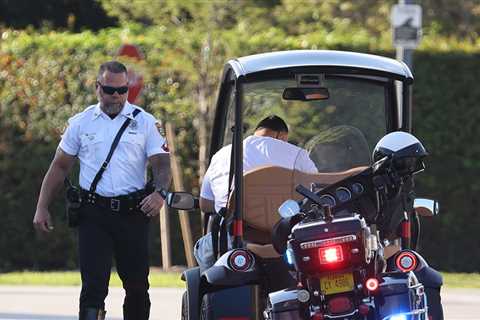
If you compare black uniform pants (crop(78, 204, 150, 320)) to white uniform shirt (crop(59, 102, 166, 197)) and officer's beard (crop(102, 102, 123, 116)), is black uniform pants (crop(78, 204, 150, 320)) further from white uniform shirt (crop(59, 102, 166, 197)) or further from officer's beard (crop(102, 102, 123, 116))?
officer's beard (crop(102, 102, 123, 116))

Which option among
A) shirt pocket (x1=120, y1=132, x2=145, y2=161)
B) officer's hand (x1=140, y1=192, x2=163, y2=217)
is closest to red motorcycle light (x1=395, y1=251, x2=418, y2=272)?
officer's hand (x1=140, y1=192, x2=163, y2=217)

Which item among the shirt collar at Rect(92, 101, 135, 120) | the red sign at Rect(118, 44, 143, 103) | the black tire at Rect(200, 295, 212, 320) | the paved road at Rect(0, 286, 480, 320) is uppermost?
the red sign at Rect(118, 44, 143, 103)

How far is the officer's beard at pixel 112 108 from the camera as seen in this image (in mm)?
8359

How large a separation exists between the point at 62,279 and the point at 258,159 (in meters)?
8.80

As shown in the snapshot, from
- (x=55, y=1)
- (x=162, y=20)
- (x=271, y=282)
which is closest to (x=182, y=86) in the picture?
(x=162, y=20)

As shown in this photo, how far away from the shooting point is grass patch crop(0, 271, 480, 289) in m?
15.0

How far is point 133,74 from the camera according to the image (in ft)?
54.6

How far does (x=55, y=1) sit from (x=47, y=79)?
8.49 m

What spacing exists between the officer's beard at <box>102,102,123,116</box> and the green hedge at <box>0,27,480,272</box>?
920 centimetres

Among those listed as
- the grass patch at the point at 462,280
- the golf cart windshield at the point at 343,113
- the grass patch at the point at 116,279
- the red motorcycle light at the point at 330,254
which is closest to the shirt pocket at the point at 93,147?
the golf cart windshield at the point at 343,113

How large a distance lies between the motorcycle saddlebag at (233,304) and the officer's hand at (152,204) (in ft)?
4.54

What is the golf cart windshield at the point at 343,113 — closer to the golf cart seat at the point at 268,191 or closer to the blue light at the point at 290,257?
the golf cart seat at the point at 268,191

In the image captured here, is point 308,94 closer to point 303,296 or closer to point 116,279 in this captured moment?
point 303,296

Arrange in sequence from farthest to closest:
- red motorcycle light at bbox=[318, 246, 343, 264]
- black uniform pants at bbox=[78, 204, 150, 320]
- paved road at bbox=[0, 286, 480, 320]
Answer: paved road at bbox=[0, 286, 480, 320]
black uniform pants at bbox=[78, 204, 150, 320]
red motorcycle light at bbox=[318, 246, 343, 264]
